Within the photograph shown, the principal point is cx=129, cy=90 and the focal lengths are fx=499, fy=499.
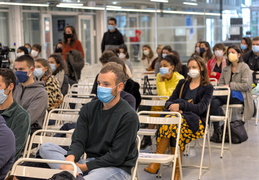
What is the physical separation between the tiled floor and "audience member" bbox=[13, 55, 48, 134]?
1.29 meters

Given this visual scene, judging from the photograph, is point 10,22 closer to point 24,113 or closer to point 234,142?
point 234,142

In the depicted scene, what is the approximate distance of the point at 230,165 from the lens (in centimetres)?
589

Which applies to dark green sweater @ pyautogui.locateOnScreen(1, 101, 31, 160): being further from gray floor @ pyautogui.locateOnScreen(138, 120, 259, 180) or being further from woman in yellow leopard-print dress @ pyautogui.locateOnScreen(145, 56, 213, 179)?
gray floor @ pyautogui.locateOnScreen(138, 120, 259, 180)

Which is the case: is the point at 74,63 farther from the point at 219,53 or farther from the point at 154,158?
the point at 154,158

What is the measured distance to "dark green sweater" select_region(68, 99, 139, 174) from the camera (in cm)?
350

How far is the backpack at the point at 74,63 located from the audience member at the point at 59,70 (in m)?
1.66

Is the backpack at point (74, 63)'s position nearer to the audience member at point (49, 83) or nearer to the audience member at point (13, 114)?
the audience member at point (49, 83)

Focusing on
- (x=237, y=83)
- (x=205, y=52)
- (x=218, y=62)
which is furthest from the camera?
(x=205, y=52)

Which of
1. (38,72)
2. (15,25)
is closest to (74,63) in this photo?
(38,72)

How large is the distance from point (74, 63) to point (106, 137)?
19.7 ft

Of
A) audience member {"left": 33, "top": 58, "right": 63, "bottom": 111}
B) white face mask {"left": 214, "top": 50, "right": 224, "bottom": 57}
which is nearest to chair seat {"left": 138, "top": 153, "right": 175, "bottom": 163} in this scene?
audience member {"left": 33, "top": 58, "right": 63, "bottom": 111}

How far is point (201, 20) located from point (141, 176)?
9103 millimetres

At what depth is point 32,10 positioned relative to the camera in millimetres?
18219

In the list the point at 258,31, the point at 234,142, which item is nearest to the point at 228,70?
the point at 234,142
